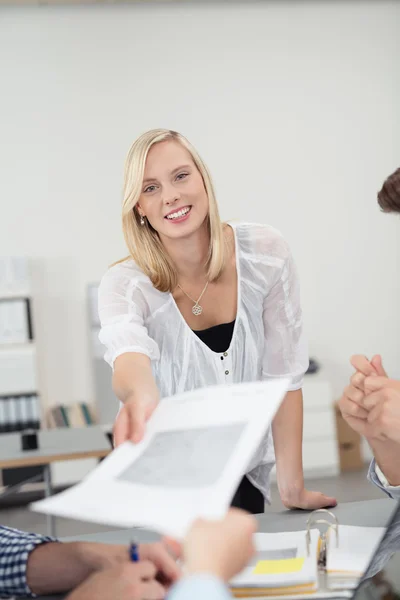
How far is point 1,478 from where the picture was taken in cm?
421

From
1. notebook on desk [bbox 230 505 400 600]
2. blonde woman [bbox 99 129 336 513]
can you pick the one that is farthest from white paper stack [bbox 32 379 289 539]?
blonde woman [bbox 99 129 336 513]

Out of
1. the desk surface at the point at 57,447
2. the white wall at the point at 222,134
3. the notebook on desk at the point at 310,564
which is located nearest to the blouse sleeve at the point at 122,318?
the notebook on desk at the point at 310,564

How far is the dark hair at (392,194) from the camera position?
1316 mm

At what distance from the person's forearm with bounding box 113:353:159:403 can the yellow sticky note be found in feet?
1.02

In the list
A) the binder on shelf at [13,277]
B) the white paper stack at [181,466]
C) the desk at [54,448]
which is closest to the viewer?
the white paper stack at [181,466]

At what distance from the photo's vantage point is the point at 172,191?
1.73m

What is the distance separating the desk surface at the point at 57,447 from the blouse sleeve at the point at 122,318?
4.76ft

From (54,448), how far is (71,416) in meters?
1.52

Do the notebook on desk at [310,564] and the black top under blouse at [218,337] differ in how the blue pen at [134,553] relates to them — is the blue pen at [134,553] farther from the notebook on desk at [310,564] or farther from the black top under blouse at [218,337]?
the black top under blouse at [218,337]

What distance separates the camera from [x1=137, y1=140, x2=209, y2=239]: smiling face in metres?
1.73

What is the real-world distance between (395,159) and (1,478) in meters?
3.35

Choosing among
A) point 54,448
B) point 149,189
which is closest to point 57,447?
point 54,448

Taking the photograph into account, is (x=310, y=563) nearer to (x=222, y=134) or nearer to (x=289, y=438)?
(x=289, y=438)

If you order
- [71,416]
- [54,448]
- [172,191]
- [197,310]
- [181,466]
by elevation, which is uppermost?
[172,191]
